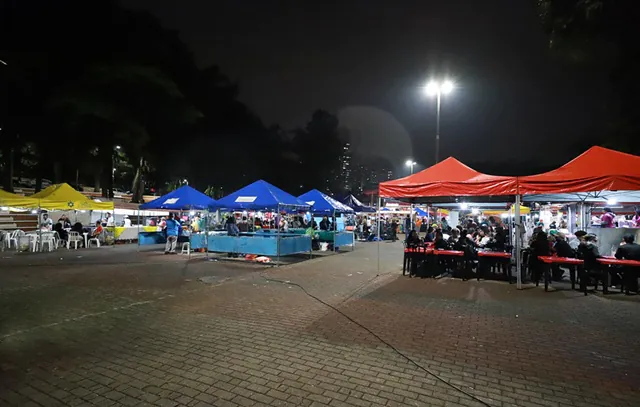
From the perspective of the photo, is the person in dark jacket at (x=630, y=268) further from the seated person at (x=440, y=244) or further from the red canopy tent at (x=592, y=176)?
the seated person at (x=440, y=244)

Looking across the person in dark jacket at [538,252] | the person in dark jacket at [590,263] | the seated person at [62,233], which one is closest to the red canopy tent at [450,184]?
the person in dark jacket at [538,252]

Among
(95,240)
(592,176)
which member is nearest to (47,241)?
(95,240)

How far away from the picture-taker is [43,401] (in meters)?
3.44

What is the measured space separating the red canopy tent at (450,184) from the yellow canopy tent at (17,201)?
600 inches

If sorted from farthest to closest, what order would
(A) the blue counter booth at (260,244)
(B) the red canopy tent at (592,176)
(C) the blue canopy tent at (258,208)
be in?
1. (A) the blue counter booth at (260,244)
2. (C) the blue canopy tent at (258,208)
3. (B) the red canopy tent at (592,176)

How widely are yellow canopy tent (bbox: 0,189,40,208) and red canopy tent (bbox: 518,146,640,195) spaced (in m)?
18.8

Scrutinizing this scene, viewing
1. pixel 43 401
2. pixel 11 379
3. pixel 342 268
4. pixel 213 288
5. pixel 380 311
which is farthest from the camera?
pixel 342 268

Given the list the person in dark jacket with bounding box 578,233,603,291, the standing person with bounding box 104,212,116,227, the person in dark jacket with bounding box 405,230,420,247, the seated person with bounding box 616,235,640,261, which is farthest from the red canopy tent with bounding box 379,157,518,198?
the standing person with bounding box 104,212,116,227

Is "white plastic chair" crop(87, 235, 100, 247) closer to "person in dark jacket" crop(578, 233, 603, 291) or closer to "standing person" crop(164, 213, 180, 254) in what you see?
"standing person" crop(164, 213, 180, 254)

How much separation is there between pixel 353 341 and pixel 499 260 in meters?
6.79

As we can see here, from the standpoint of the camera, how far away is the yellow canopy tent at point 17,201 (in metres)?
15.1

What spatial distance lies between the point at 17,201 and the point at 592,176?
20348 millimetres

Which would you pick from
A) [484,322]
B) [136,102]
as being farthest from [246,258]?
[136,102]

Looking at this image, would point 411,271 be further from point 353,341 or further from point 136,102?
point 136,102
